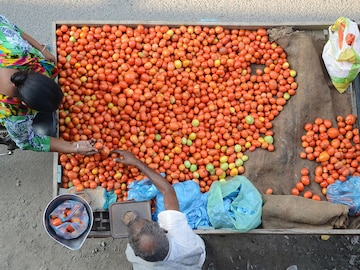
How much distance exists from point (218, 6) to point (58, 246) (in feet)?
9.23

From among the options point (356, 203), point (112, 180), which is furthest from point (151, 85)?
point (356, 203)

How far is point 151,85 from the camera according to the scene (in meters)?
3.33

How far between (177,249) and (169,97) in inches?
53.7

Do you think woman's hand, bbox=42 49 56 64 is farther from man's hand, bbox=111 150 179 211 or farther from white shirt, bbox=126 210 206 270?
white shirt, bbox=126 210 206 270

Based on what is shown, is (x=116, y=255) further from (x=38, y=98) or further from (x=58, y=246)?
(x=38, y=98)

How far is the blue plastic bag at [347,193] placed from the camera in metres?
3.10

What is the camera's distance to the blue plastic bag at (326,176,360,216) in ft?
10.2

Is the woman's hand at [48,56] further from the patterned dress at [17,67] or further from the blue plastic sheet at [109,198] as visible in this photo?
the blue plastic sheet at [109,198]

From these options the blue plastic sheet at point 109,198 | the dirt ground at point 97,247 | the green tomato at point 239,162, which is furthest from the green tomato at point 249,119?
the blue plastic sheet at point 109,198

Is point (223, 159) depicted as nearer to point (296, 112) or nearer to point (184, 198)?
point (184, 198)

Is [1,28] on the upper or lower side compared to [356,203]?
upper

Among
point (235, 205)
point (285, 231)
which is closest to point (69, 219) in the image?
point (235, 205)

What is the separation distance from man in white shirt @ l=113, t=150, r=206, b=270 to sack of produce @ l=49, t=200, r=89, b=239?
0.45 metres

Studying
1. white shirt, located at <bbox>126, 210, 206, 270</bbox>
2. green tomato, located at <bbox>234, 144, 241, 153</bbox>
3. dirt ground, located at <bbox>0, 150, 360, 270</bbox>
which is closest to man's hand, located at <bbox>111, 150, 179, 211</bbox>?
white shirt, located at <bbox>126, 210, 206, 270</bbox>
